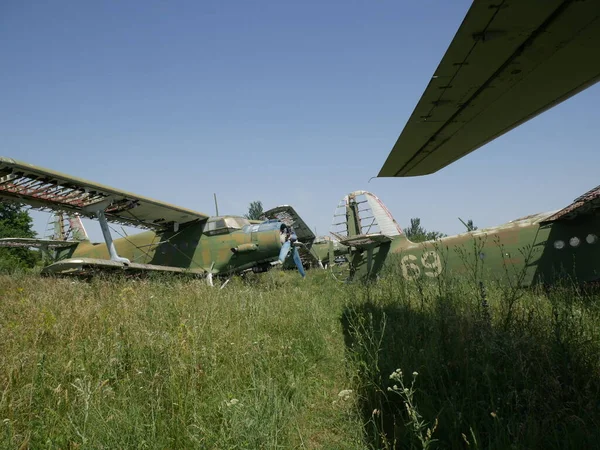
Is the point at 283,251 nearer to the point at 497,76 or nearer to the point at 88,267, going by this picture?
the point at 88,267

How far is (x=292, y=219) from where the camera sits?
17672mm

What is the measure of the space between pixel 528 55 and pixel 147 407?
3.02m

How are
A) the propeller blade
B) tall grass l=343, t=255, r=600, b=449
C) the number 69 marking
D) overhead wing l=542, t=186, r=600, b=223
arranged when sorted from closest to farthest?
1. tall grass l=343, t=255, r=600, b=449
2. overhead wing l=542, t=186, r=600, b=223
3. the number 69 marking
4. the propeller blade

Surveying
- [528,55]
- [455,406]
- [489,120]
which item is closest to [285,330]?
[455,406]

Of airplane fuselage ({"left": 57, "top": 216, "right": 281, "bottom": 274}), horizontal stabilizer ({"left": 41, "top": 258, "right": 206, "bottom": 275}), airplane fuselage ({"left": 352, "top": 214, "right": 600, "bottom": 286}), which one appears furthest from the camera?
airplane fuselage ({"left": 57, "top": 216, "right": 281, "bottom": 274})

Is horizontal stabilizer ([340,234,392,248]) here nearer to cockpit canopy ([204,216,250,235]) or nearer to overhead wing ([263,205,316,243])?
cockpit canopy ([204,216,250,235])

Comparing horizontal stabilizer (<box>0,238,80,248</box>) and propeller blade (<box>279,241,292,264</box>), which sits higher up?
horizontal stabilizer (<box>0,238,80,248</box>)

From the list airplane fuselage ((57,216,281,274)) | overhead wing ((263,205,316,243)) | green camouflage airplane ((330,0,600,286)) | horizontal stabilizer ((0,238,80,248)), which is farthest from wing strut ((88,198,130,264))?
green camouflage airplane ((330,0,600,286))

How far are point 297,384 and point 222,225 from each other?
32.6 feet

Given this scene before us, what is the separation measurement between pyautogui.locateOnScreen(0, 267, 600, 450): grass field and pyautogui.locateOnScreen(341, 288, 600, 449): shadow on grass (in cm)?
1

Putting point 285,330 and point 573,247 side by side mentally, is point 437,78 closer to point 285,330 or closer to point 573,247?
point 285,330

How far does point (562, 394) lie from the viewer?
7.23ft

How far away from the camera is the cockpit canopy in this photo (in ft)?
40.7

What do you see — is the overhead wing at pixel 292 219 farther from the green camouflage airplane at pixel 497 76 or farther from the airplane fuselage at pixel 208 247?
the green camouflage airplane at pixel 497 76
